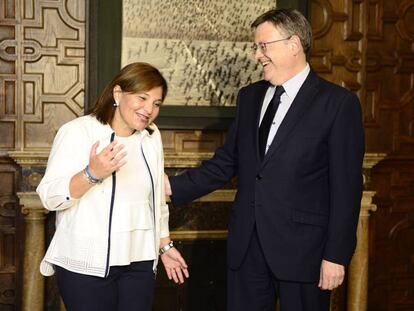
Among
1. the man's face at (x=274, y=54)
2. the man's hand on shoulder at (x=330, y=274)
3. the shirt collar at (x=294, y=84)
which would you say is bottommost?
the man's hand on shoulder at (x=330, y=274)

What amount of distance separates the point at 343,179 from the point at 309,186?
0.13 m

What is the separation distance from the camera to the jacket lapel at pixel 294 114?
2.43 metres

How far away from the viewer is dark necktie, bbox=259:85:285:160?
2.50 m

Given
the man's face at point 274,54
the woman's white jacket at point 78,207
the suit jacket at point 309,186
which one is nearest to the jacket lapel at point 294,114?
the suit jacket at point 309,186

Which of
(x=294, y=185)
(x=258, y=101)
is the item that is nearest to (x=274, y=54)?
(x=258, y=101)

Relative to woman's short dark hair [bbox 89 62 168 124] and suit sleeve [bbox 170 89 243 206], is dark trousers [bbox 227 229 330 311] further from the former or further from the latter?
woman's short dark hair [bbox 89 62 168 124]

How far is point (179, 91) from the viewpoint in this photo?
3.84m

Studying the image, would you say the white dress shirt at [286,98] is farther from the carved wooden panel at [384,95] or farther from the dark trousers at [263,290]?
the carved wooden panel at [384,95]

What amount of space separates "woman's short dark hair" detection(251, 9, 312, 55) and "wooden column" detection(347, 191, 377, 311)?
163cm

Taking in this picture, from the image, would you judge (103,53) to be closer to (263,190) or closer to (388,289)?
(263,190)

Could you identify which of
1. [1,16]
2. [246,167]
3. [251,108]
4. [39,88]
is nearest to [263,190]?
[246,167]

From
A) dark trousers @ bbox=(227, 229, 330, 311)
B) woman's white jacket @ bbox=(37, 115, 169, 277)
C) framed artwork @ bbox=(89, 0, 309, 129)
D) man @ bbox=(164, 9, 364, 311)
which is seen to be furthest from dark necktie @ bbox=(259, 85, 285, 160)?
framed artwork @ bbox=(89, 0, 309, 129)

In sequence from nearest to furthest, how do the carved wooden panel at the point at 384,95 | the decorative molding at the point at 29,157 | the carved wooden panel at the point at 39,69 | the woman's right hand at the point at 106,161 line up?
the woman's right hand at the point at 106,161 < the decorative molding at the point at 29,157 < the carved wooden panel at the point at 39,69 < the carved wooden panel at the point at 384,95

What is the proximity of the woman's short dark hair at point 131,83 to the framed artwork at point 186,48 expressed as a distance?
148 cm
